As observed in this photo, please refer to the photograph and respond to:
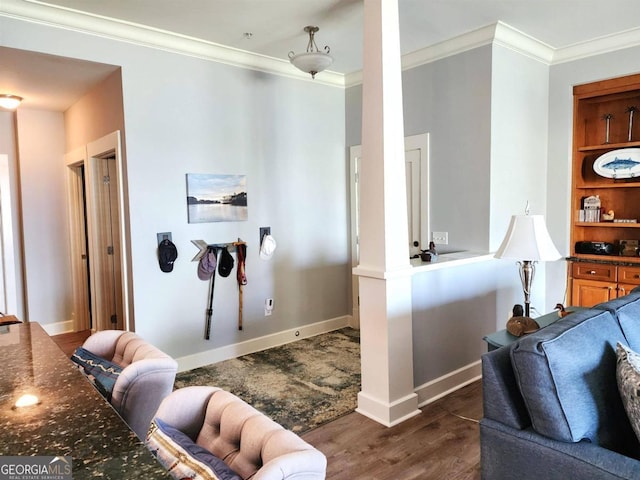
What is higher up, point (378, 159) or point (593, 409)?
point (378, 159)

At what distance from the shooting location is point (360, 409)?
309 centimetres

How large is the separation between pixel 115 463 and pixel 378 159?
2346mm

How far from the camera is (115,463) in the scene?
35.3 inches

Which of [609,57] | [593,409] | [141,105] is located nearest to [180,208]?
[141,105]

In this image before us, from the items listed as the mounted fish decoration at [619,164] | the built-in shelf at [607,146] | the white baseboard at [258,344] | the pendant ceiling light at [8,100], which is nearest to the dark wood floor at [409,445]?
the white baseboard at [258,344]

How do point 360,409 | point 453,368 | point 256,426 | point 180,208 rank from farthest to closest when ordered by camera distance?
point 180,208 → point 453,368 → point 360,409 → point 256,426

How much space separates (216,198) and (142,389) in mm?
2826

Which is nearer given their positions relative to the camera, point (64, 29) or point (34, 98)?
point (64, 29)

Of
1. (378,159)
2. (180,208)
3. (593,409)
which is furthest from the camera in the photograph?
(180,208)

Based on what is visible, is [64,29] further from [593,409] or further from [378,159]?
[593,409]

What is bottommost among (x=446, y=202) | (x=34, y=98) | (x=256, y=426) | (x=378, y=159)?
(x=256, y=426)

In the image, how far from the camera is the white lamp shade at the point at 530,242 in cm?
→ 259

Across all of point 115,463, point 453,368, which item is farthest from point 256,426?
point 453,368

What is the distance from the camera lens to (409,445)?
268 cm
